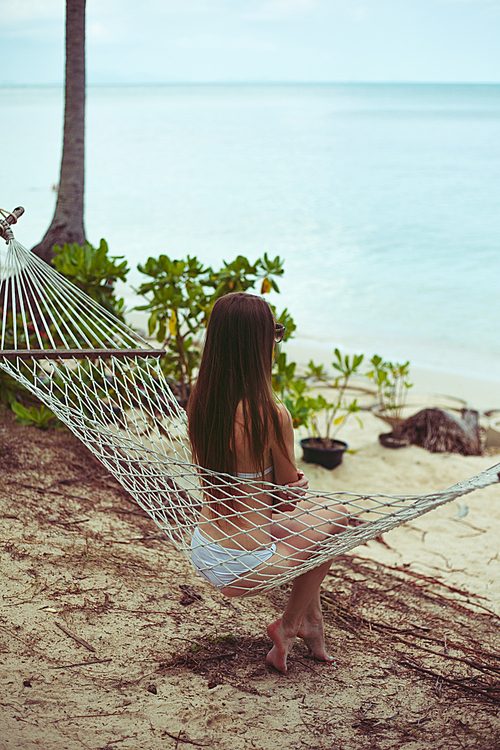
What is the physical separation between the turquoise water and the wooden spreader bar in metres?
4.44

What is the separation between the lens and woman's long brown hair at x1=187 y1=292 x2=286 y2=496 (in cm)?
130

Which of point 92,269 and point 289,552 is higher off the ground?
point 92,269

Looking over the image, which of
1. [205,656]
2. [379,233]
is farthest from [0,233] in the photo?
[379,233]

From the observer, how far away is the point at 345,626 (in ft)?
5.43

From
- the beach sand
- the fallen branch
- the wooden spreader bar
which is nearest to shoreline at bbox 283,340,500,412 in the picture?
the beach sand

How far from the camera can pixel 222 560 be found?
132 cm

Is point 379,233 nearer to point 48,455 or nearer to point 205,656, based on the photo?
point 48,455

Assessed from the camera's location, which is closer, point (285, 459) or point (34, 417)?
point (285, 459)

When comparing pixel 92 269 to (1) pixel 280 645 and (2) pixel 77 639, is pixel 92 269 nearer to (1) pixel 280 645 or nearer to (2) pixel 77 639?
(2) pixel 77 639

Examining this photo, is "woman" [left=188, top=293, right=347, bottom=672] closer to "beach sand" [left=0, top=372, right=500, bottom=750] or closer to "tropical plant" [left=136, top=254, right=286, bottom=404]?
"beach sand" [left=0, top=372, right=500, bottom=750]

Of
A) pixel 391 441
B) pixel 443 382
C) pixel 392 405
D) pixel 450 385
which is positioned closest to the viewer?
pixel 391 441

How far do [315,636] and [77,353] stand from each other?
105 centimetres

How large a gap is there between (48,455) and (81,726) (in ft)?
4.63

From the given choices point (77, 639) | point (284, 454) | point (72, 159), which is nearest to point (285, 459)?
point (284, 454)
